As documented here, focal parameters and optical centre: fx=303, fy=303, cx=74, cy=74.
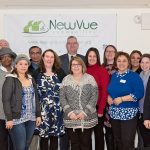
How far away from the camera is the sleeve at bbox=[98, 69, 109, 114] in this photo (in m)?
3.73

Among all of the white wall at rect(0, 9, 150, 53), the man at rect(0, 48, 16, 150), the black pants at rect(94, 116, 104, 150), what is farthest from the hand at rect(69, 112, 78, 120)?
the white wall at rect(0, 9, 150, 53)

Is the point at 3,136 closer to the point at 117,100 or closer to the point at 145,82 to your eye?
the point at 117,100

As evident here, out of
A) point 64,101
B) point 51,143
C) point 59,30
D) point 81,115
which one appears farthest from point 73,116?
point 59,30

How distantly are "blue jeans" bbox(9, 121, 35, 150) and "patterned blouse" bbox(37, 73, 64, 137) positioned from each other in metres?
0.17

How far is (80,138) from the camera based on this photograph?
3604 millimetres

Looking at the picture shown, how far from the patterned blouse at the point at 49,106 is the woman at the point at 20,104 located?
0.10 meters

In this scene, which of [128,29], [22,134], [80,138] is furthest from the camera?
[128,29]

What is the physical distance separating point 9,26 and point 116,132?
2772mm

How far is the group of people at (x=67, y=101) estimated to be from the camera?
3381 millimetres

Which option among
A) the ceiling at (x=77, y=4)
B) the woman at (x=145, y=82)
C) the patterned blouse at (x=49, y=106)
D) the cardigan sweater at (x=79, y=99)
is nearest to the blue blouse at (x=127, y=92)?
the woman at (x=145, y=82)

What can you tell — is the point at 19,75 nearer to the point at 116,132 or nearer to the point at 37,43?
the point at 116,132

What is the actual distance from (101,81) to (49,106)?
28.4 inches

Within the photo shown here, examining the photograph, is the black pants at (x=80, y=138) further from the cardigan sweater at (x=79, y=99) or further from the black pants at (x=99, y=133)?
the black pants at (x=99, y=133)

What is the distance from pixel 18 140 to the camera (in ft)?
11.1
